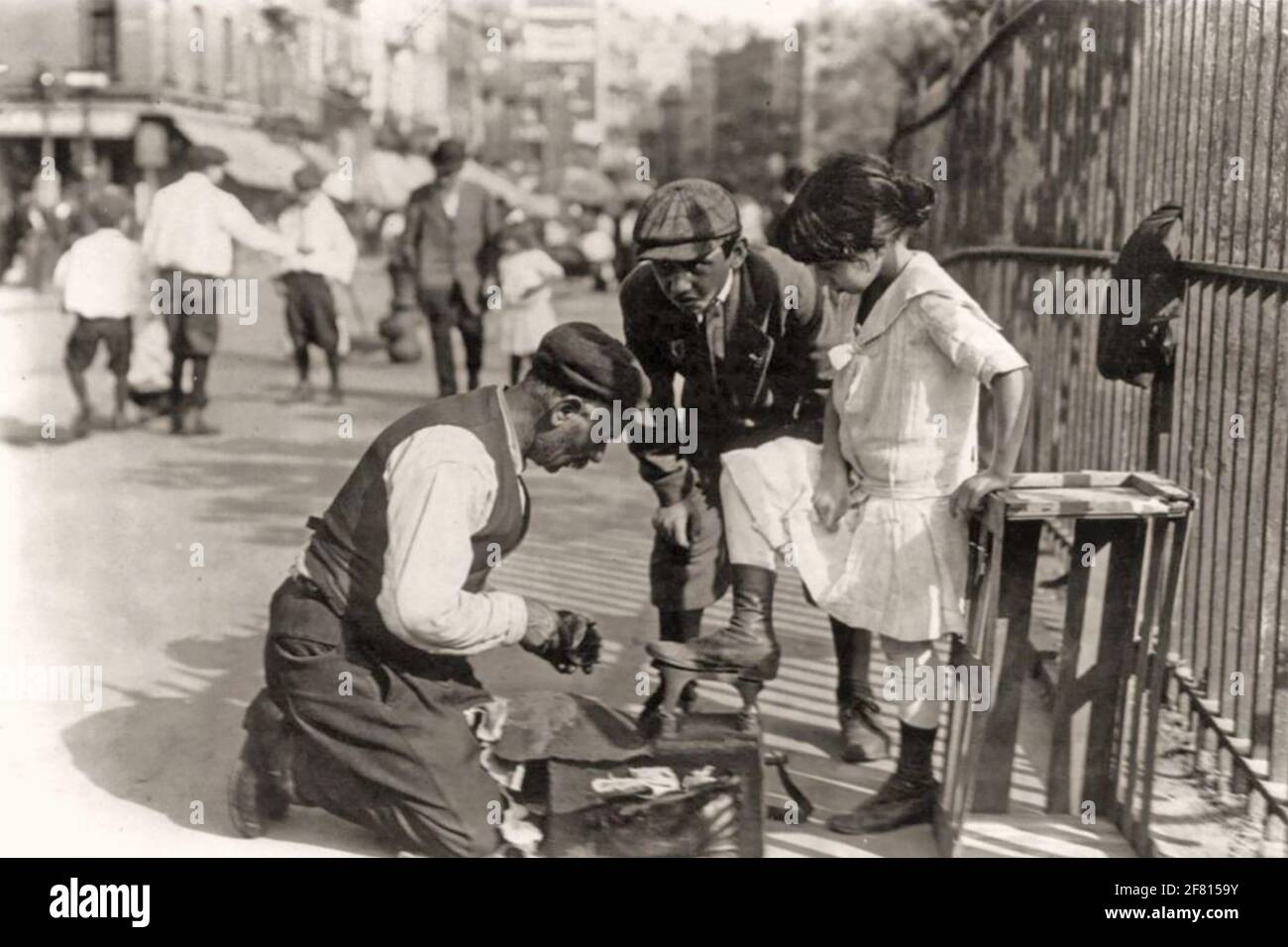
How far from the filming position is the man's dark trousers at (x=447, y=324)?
38.9 ft

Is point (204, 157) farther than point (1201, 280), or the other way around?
point (204, 157)

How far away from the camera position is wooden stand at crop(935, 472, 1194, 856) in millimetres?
3863

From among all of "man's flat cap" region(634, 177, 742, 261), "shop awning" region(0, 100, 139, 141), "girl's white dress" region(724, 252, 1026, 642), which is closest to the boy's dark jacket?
"man's flat cap" region(634, 177, 742, 261)

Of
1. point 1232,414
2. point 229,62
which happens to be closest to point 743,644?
point 1232,414

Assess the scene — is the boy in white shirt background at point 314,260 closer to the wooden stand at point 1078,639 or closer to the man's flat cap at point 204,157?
the man's flat cap at point 204,157

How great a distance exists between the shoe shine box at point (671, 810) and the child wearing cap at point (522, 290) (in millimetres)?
9036

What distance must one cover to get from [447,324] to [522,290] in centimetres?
103

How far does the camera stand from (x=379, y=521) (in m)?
3.96

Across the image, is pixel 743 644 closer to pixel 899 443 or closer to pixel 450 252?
pixel 899 443

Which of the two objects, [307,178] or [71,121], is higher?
[71,121]

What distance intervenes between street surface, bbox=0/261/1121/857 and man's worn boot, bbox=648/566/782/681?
0.39 metres

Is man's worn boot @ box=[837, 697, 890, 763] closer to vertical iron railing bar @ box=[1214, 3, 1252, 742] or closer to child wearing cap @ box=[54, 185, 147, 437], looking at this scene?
vertical iron railing bar @ box=[1214, 3, 1252, 742]

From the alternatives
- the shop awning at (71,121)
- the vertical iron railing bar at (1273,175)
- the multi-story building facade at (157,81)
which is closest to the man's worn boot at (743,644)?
the vertical iron railing bar at (1273,175)
